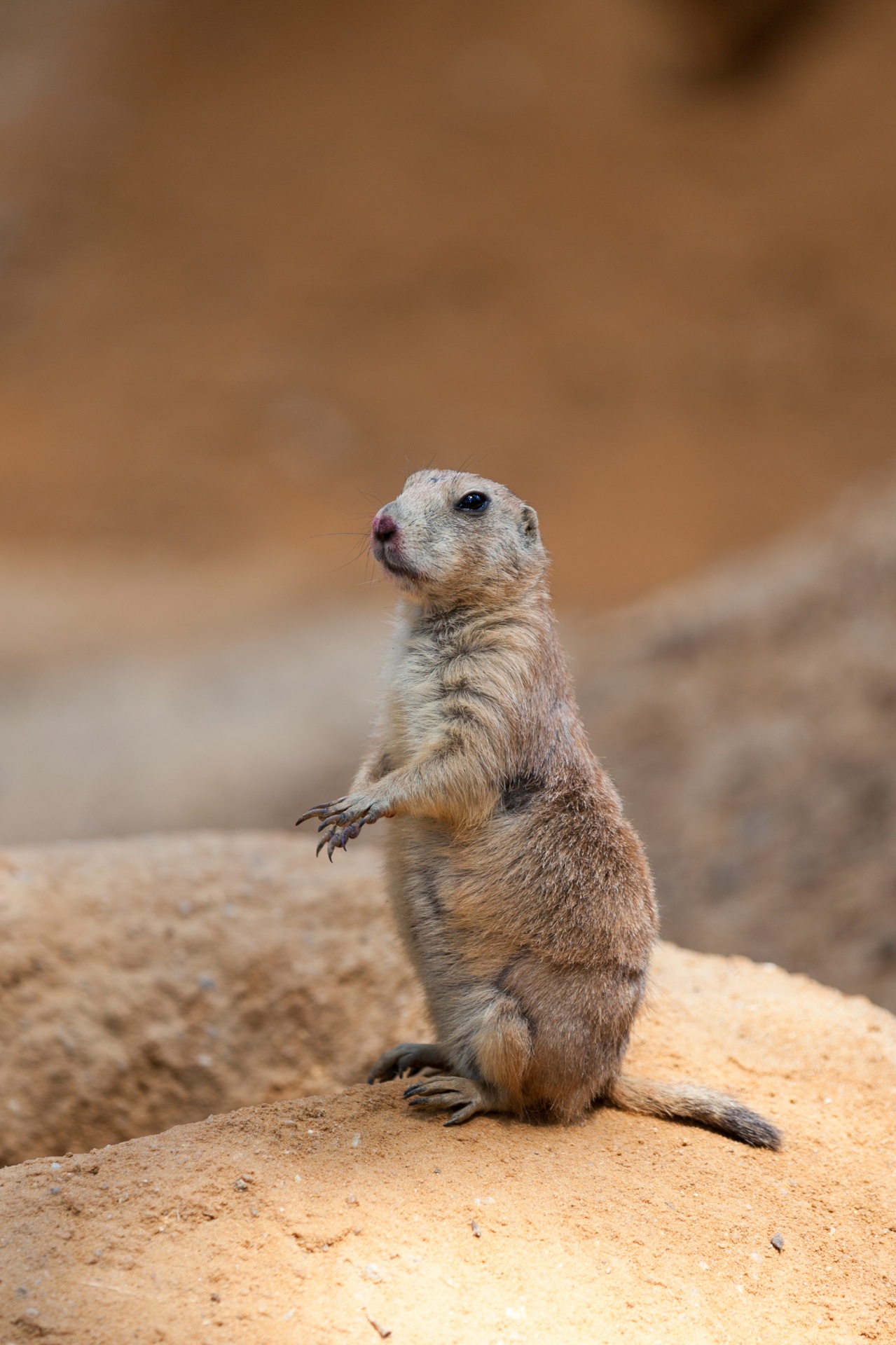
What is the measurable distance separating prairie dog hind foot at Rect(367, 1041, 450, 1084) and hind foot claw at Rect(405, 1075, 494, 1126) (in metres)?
0.34

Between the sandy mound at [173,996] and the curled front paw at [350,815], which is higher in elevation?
the curled front paw at [350,815]

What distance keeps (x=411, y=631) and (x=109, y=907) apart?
2365 mm

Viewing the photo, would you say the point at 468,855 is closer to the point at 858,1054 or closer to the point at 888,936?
the point at 858,1054

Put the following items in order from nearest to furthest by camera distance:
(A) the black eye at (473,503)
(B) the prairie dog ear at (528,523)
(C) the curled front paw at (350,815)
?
(C) the curled front paw at (350,815) < (A) the black eye at (473,503) < (B) the prairie dog ear at (528,523)

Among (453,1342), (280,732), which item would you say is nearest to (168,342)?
(280,732)

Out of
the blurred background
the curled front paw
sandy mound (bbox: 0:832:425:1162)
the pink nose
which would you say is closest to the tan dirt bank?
the curled front paw

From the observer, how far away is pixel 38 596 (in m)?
15.6

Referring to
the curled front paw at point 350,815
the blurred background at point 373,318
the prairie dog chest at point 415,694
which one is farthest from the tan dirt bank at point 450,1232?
the blurred background at point 373,318

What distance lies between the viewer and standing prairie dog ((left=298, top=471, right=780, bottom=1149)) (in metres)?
3.15

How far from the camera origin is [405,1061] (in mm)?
3688

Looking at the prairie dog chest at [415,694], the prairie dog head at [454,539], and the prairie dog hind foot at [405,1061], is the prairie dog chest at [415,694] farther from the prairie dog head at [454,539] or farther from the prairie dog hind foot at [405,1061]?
the prairie dog hind foot at [405,1061]

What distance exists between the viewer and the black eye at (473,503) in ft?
11.1

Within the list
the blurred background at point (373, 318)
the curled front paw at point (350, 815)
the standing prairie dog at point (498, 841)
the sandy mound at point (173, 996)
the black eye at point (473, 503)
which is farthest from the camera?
the blurred background at point (373, 318)

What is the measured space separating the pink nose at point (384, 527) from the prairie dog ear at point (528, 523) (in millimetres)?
462
